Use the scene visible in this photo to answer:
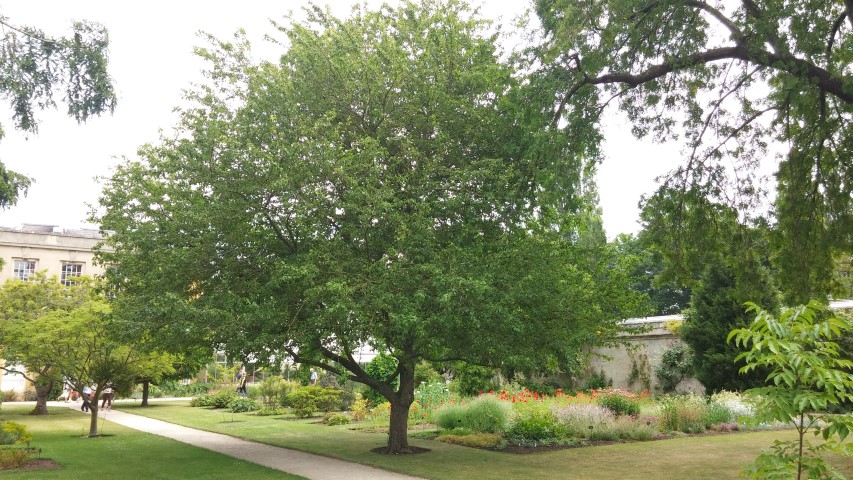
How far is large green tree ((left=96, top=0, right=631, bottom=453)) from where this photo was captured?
37.0 ft

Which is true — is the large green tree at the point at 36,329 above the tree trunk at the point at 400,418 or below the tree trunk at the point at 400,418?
above

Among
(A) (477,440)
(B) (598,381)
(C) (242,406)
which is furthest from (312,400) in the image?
(B) (598,381)

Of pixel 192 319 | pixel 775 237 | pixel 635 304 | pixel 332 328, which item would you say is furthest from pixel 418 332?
pixel 775 237

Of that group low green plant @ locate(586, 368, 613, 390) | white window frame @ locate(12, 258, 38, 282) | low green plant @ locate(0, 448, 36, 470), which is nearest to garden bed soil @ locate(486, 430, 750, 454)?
low green plant @ locate(586, 368, 613, 390)

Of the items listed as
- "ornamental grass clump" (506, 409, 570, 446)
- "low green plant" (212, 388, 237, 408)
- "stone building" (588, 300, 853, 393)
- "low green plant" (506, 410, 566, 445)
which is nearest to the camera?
"ornamental grass clump" (506, 409, 570, 446)

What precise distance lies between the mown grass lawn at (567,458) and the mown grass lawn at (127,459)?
7.51ft

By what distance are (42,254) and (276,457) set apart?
41.3m

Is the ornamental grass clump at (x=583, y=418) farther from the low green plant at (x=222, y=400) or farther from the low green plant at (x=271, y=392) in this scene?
the low green plant at (x=222, y=400)

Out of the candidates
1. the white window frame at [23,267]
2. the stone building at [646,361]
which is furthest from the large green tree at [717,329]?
the white window frame at [23,267]

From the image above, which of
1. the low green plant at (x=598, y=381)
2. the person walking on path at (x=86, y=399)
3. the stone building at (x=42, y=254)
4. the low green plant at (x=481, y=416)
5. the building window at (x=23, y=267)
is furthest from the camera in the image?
the building window at (x=23, y=267)

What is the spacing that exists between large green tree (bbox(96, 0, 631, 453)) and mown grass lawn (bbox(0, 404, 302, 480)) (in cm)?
243

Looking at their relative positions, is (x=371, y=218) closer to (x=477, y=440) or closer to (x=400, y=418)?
(x=400, y=418)

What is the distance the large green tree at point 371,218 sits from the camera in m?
11.3

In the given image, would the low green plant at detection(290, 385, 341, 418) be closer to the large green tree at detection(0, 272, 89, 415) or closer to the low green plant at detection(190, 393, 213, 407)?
the low green plant at detection(190, 393, 213, 407)
